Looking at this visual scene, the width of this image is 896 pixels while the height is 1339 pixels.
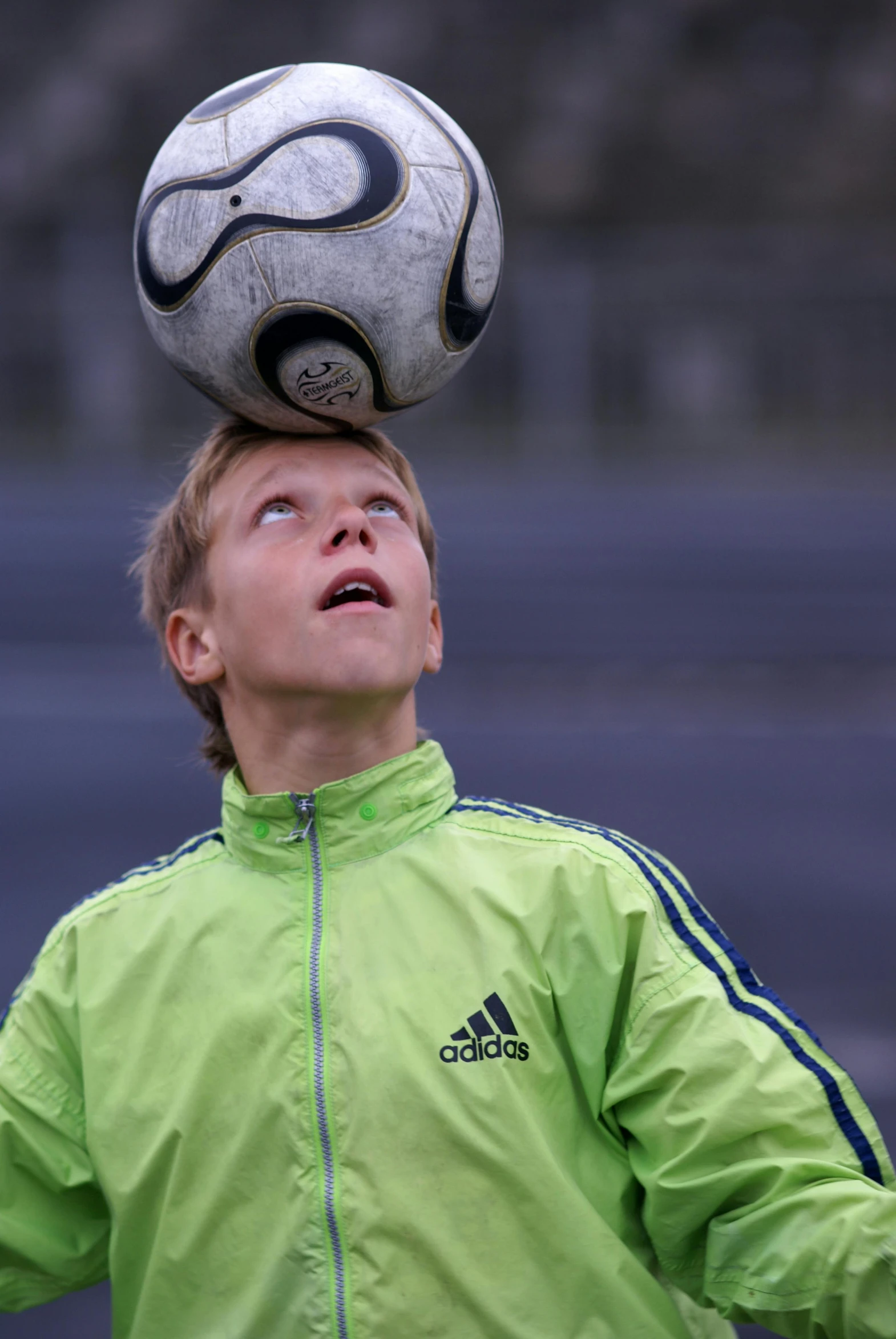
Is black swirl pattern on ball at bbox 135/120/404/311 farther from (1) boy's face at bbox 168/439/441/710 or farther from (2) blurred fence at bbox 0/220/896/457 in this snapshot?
(2) blurred fence at bbox 0/220/896/457

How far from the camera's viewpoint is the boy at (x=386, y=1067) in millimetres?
2504

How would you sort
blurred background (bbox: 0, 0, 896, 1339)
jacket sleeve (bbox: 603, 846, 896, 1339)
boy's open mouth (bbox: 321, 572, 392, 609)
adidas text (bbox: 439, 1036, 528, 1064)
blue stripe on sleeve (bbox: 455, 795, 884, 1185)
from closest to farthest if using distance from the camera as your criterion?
jacket sleeve (bbox: 603, 846, 896, 1339) → blue stripe on sleeve (bbox: 455, 795, 884, 1185) → adidas text (bbox: 439, 1036, 528, 1064) → boy's open mouth (bbox: 321, 572, 392, 609) → blurred background (bbox: 0, 0, 896, 1339)

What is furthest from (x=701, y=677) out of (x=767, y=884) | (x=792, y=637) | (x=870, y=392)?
(x=870, y=392)

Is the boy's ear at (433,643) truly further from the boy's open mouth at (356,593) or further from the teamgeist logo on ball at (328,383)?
the teamgeist logo on ball at (328,383)

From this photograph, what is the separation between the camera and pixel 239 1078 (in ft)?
8.82

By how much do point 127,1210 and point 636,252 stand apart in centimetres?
2271

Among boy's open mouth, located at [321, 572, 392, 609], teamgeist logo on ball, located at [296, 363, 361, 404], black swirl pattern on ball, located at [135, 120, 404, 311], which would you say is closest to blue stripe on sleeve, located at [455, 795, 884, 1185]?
boy's open mouth, located at [321, 572, 392, 609]

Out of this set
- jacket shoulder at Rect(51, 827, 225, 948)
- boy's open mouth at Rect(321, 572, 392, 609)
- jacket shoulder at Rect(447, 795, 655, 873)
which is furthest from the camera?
jacket shoulder at Rect(51, 827, 225, 948)

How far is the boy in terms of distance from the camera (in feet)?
8.21

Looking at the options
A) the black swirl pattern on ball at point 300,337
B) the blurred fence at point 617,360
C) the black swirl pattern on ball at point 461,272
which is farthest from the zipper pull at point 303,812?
the blurred fence at point 617,360

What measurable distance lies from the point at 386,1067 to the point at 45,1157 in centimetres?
64

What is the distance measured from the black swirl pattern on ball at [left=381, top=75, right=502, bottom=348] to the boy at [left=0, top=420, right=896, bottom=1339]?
12.4 inches

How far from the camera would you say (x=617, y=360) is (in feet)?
77.1

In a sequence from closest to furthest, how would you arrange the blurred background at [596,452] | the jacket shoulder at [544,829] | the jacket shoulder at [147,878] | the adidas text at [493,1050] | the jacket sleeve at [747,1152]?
the jacket sleeve at [747,1152]
the adidas text at [493,1050]
the jacket shoulder at [544,829]
the jacket shoulder at [147,878]
the blurred background at [596,452]
